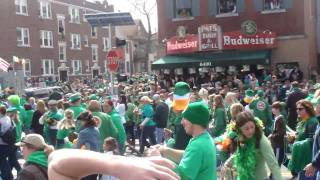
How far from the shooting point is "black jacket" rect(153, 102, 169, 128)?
1267 cm

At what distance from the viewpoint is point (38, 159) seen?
508 centimetres

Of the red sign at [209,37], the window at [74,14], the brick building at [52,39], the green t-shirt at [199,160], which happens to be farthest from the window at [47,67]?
the green t-shirt at [199,160]

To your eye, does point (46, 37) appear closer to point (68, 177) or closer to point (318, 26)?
point (318, 26)

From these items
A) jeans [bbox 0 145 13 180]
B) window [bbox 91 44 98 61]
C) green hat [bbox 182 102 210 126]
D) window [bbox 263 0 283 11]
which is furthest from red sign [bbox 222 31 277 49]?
window [bbox 91 44 98 61]

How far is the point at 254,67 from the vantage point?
83.0 feet

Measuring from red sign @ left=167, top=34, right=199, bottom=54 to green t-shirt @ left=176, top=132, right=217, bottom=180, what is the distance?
21.5m

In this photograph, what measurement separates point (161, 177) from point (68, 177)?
0.27 meters

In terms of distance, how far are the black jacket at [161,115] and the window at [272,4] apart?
49.6ft

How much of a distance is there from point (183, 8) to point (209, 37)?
3.53 meters

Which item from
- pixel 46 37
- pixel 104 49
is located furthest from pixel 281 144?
pixel 104 49

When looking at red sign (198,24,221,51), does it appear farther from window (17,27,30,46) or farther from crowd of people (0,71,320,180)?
window (17,27,30,46)

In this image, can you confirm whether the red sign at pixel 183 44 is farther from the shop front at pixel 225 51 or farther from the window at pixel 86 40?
the window at pixel 86 40

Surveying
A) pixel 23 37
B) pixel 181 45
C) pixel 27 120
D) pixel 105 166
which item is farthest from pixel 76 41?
pixel 105 166

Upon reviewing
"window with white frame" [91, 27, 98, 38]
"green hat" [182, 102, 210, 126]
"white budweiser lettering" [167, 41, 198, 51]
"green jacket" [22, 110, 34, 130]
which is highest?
"window with white frame" [91, 27, 98, 38]
